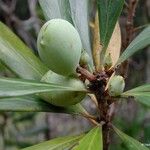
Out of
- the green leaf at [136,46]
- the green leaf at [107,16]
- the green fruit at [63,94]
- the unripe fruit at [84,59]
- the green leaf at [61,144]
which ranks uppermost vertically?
the green leaf at [107,16]

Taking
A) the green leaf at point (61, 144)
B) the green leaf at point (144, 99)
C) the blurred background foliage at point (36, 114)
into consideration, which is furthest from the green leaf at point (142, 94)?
the blurred background foliage at point (36, 114)

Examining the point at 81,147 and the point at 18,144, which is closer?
the point at 81,147

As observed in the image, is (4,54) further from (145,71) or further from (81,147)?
(145,71)

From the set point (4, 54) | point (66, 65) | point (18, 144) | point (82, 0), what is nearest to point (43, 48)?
point (66, 65)

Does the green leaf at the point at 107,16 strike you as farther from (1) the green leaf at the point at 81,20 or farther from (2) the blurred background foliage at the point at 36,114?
(2) the blurred background foliage at the point at 36,114

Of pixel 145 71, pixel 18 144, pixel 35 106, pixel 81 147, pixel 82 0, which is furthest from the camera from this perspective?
pixel 145 71

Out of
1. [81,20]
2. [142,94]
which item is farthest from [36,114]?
[142,94]

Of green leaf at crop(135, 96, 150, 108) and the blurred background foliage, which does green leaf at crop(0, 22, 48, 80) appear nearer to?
green leaf at crop(135, 96, 150, 108)
